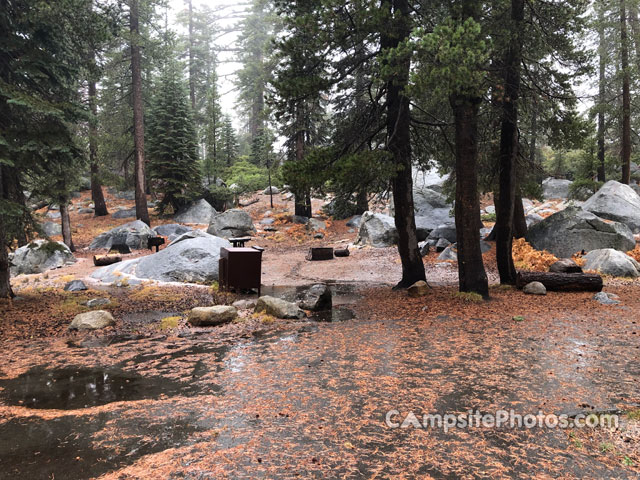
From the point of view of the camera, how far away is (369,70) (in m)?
10.4

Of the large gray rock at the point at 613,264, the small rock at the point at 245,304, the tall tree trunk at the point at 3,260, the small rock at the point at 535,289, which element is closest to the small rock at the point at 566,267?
the large gray rock at the point at 613,264

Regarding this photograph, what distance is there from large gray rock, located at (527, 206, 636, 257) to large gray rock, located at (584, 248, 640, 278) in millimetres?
1539

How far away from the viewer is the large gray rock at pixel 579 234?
1411cm

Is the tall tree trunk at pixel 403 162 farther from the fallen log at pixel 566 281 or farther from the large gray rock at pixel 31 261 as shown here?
the large gray rock at pixel 31 261

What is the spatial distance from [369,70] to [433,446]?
928 cm

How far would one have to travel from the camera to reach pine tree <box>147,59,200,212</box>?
82.6ft

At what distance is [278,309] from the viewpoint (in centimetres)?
852

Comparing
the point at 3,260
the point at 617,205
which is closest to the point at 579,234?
the point at 617,205

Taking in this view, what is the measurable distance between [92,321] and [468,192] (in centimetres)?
834

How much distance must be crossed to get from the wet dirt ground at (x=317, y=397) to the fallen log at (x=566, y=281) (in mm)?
2156

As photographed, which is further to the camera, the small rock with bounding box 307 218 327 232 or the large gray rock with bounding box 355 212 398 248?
the small rock with bounding box 307 218 327 232

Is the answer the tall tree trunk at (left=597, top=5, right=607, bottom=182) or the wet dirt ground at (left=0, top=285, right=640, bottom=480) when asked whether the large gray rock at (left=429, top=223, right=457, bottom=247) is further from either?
the wet dirt ground at (left=0, top=285, right=640, bottom=480)

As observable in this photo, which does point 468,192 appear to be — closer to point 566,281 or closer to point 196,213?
point 566,281

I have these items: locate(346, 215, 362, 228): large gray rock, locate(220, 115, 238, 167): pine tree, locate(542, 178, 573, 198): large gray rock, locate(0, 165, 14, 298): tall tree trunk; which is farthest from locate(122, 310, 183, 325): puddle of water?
locate(542, 178, 573, 198): large gray rock
